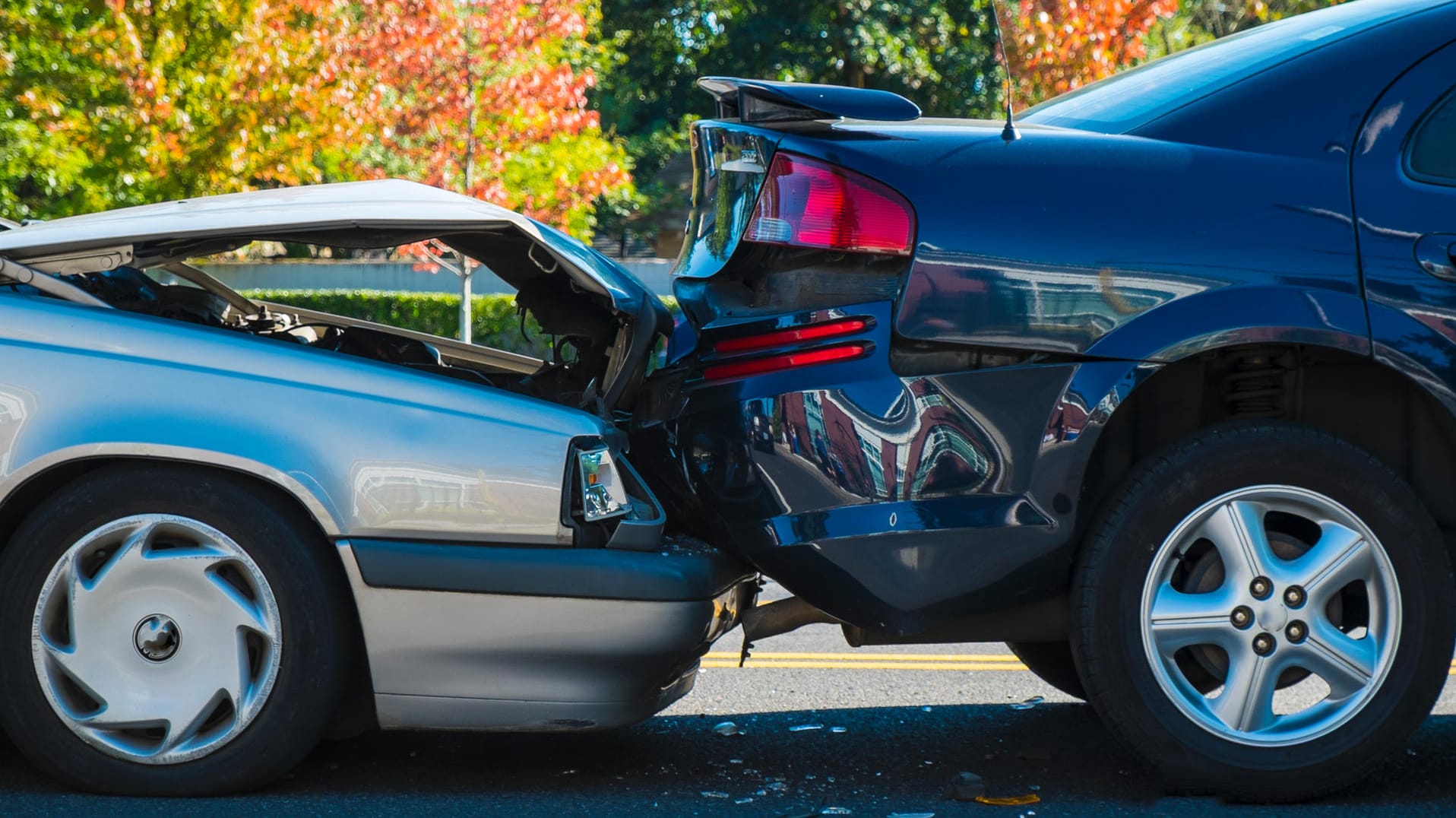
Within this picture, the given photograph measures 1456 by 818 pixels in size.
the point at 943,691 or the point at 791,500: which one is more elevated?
the point at 791,500

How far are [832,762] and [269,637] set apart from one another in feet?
4.64

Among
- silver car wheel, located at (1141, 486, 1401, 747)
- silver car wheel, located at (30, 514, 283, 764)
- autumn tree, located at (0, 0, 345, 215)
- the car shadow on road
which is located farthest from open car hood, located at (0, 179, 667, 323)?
autumn tree, located at (0, 0, 345, 215)

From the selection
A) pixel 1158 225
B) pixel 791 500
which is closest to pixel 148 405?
pixel 791 500

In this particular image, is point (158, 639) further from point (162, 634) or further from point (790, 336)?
point (790, 336)

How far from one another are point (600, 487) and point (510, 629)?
0.36 metres

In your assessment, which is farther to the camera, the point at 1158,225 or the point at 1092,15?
the point at 1092,15

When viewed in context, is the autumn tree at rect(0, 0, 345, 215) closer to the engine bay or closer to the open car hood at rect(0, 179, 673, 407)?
the engine bay

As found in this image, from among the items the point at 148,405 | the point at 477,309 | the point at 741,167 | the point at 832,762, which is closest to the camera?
the point at 148,405

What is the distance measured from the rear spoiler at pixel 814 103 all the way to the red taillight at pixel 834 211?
0.12 m

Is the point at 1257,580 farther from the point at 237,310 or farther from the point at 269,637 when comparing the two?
the point at 237,310

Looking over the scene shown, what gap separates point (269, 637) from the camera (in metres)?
3.04

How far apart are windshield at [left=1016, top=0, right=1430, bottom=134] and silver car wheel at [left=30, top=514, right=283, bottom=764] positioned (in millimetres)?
2207

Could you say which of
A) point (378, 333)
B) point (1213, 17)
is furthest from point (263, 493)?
point (1213, 17)

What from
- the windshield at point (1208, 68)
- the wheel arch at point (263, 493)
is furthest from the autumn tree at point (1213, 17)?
the wheel arch at point (263, 493)
